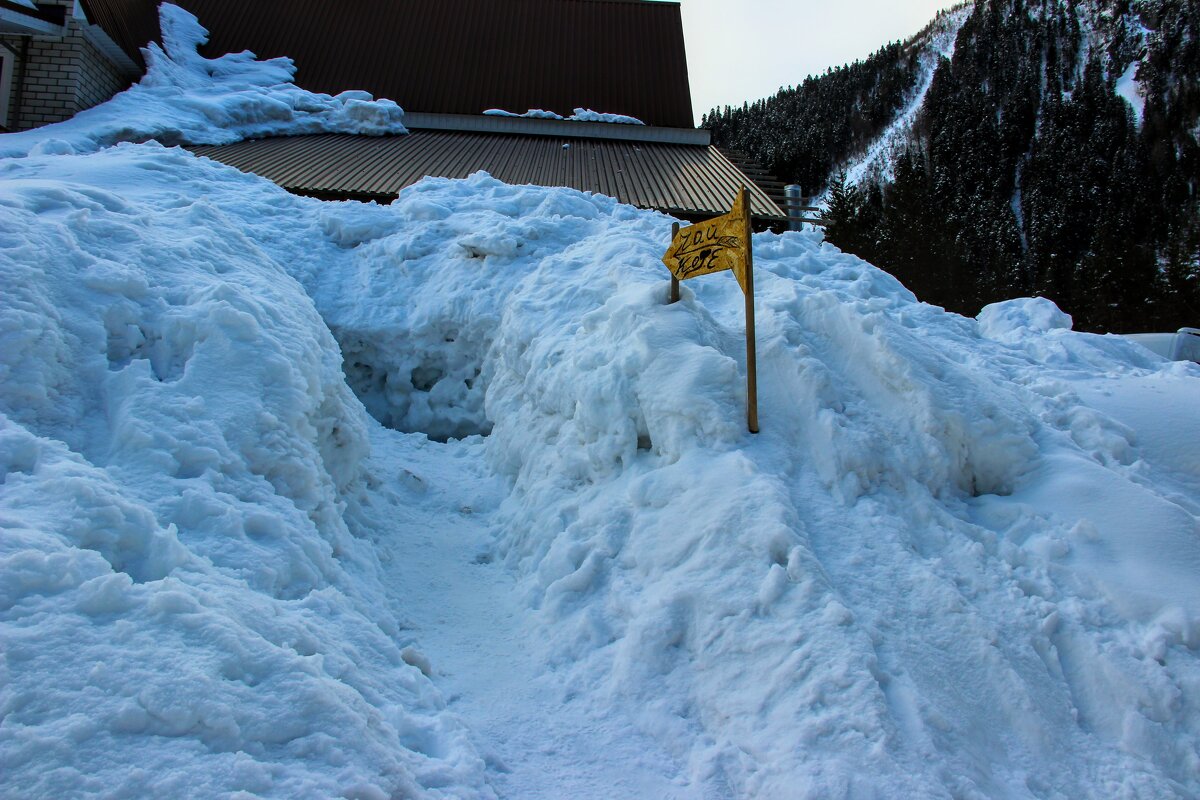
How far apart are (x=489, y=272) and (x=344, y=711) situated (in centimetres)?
531

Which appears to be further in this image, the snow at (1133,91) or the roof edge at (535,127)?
the snow at (1133,91)

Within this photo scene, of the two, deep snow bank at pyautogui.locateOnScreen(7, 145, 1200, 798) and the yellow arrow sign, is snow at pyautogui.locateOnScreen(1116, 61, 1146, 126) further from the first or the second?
the yellow arrow sign

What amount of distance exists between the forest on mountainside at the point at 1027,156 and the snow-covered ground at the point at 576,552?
28095mm

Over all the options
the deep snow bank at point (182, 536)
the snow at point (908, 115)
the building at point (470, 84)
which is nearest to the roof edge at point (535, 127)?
the building at point (470, 84)

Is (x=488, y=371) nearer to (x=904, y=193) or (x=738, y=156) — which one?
(x=738, y=156)

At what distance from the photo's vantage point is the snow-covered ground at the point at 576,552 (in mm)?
2465

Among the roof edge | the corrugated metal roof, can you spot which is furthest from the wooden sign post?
the roof edge

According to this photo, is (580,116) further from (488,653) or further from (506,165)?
(488,653)

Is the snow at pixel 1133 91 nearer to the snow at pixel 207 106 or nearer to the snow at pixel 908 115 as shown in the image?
the snow at pixel 908 115

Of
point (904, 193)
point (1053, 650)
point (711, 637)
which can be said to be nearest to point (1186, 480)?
point (1053, 650)

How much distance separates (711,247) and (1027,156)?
67428 millimetres

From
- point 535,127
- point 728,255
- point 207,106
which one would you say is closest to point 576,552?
point 728,255

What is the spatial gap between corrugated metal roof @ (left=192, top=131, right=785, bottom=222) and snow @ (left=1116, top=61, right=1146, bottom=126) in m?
61.0

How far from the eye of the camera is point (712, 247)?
4766 mm
